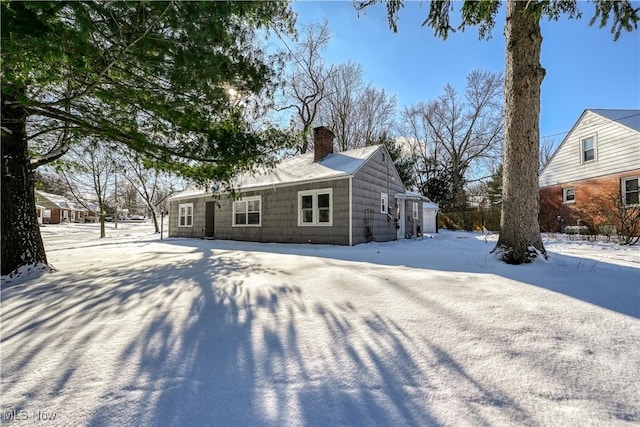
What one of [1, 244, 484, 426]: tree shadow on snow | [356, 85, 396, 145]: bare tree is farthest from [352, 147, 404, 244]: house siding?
[356, 85, 396, 145]: bare tree

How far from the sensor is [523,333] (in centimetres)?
241

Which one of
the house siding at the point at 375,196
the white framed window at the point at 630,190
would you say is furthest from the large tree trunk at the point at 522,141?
the white framed window at the point at 630,190

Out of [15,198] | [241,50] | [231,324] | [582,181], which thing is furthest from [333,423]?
[582,181]

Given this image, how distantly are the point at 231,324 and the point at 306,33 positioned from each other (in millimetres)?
22857

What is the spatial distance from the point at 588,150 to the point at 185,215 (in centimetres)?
2192

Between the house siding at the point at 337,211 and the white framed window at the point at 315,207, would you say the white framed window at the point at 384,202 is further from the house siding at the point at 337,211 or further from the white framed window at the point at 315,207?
the white framed window at the point at 315,207

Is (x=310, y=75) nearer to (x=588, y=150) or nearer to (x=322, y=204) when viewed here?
(x=322, y=204)

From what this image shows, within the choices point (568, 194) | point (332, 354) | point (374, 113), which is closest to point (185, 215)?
point (332, 354)

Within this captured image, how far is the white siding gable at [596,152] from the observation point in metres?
13.0

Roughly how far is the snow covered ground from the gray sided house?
251 inches

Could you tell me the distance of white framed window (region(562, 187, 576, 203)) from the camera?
15.5 meters

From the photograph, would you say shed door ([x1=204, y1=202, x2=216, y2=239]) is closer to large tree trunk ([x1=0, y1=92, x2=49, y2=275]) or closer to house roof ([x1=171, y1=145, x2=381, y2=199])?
house roof ([x1=171, y1=145, x2=381, y2=199])

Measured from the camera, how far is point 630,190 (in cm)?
1291

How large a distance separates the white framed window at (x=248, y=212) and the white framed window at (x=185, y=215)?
14.1 ft
